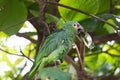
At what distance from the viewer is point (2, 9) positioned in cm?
68

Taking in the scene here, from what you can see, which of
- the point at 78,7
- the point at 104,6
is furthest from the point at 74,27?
the point at 104,6

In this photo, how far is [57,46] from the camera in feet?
1.44

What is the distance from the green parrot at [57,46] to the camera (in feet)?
1.39

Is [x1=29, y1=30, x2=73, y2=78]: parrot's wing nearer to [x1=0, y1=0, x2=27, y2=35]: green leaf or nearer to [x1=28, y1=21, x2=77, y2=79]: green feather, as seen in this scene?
[x1=28, y1=21, x2=77, y2=79]: green feather

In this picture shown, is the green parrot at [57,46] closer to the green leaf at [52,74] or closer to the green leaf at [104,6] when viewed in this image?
the green leaf at [52,74]

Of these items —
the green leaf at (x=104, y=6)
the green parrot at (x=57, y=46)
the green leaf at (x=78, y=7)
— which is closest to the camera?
the green parrot at (x=57, y=46)

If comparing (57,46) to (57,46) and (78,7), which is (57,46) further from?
(78,7)

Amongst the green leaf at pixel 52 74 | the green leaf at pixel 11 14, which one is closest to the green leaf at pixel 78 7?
the green leaf at pixel 11 14

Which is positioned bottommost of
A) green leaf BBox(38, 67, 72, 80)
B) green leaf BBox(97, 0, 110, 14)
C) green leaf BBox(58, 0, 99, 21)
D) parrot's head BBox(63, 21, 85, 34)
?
green leaf BBox(38, 67, 72, 80)

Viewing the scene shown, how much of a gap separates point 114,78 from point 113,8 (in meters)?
0.23

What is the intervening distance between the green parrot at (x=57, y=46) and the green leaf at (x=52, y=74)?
11 millimetres

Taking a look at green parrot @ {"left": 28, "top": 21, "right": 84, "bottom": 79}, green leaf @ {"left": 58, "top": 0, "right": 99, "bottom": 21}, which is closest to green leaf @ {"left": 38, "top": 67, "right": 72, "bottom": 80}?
green parrot @ {"left": 28, "top": 21, "right": 84, "bottom": 79}

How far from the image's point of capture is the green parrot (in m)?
0.42

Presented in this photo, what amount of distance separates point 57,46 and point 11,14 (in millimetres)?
263
